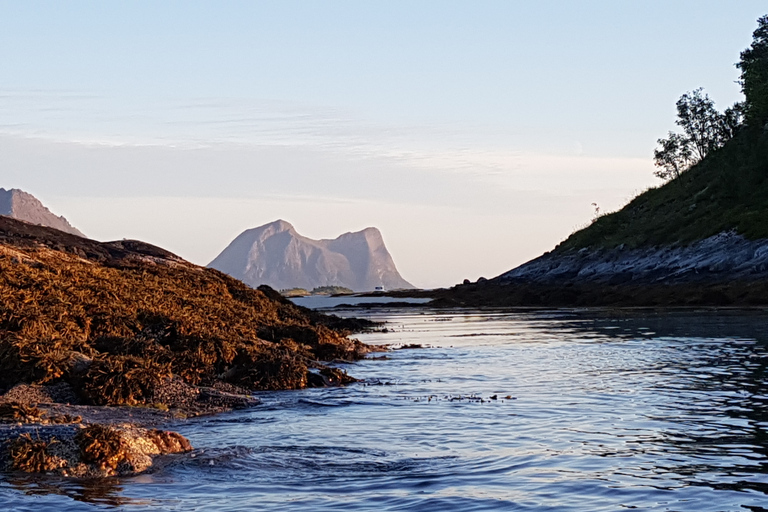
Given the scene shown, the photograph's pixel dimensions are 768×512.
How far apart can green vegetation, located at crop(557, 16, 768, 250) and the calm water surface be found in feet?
180

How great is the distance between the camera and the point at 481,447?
13367 mm

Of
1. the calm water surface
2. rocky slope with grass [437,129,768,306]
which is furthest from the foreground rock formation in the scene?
the calm water surface

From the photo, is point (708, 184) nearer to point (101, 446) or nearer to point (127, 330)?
point (127, 330)

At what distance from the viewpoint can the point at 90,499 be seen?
980 cm

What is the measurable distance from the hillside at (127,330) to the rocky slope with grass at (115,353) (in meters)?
0.04

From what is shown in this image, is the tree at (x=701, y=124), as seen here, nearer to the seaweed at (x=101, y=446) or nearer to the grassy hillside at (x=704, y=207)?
the grassy hillside at (x=704, y=207)

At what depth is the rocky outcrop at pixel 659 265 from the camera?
2643 inches

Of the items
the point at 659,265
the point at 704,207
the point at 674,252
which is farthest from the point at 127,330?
the point at 704,207

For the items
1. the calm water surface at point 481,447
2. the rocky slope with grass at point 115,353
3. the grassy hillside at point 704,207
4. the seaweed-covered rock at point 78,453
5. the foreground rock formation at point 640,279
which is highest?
the grassy hillside at point 704,207

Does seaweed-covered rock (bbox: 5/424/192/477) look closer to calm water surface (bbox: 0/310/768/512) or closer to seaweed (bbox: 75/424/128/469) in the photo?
seaweed (bbox: 75/424/128/469)

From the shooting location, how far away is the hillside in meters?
16.9

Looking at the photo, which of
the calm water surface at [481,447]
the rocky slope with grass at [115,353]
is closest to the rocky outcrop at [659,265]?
the rocky slope with grass at [115,353]

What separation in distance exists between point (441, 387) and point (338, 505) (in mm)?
11818

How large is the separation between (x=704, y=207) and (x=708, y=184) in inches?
366
